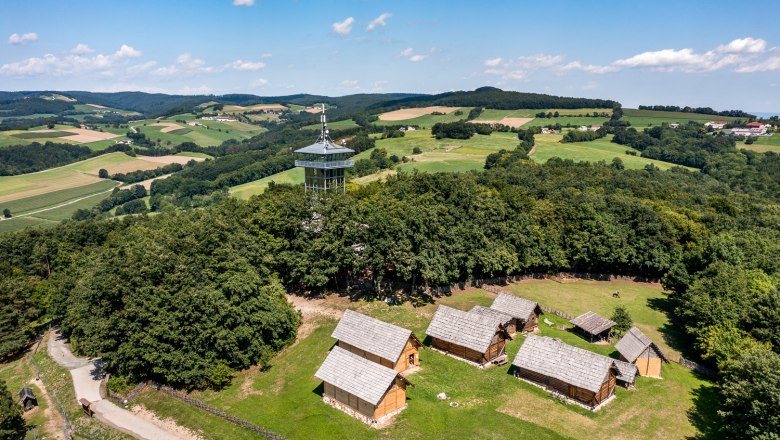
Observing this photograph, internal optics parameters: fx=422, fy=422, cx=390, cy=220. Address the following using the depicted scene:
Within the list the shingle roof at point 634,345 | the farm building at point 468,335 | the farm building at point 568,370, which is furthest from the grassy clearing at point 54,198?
the shingle roof at point 634,345

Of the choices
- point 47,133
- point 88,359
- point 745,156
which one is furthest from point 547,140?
point 47,133

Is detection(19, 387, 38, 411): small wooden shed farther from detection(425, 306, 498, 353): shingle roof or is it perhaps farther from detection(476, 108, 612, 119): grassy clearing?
detection(476, 108, 612, 119): grassy clearing

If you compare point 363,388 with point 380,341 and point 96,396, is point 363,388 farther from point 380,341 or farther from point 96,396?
point 96,396

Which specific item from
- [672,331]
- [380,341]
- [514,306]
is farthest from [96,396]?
[672,331]

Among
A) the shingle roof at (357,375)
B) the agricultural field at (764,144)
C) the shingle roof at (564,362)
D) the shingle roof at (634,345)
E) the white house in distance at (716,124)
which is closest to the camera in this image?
the shingle roof at (357,375)

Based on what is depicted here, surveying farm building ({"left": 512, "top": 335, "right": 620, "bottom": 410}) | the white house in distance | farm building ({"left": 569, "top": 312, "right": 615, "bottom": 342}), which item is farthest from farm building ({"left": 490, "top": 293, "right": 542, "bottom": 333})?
the white house in distance

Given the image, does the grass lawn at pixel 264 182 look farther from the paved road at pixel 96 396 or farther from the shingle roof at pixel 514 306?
the shingle roof at pixel 514 306
